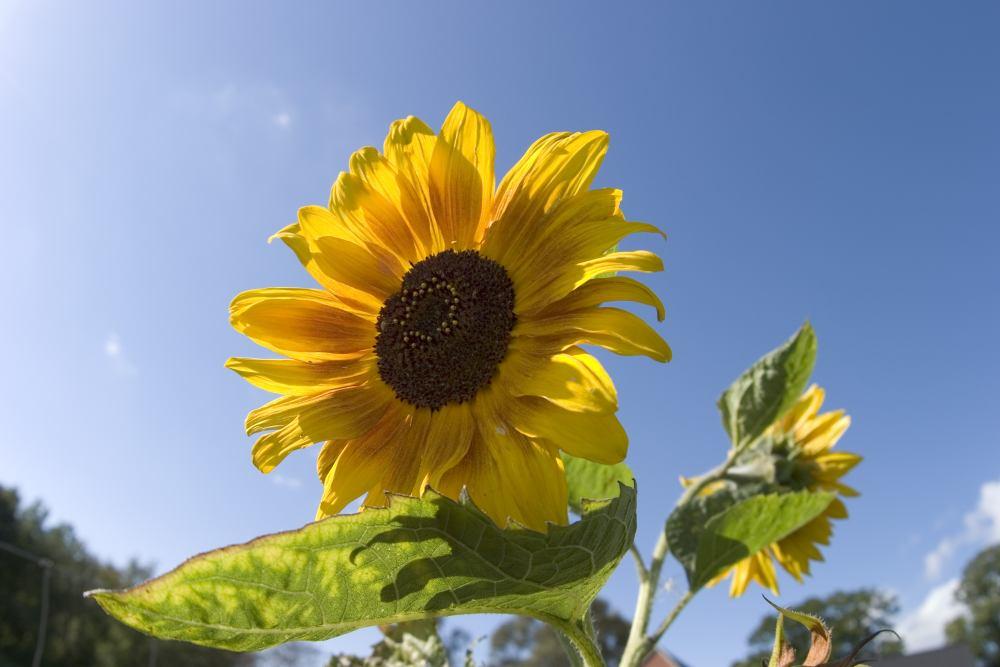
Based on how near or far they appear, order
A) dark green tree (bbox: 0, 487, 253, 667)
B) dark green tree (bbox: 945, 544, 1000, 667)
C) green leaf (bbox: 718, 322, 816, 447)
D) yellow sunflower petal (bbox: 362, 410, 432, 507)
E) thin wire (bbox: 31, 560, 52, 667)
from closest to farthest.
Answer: yellow sunflower petal (bbox: 362, 410, 432, 507) < green leaf (bbox: 718, 322, 816, 447) < thin wire (bbox: 31, 560, 52, 667) < dark green tree (bbox: 0, 487, 253, 667) < dark green tree (bbox: 945, 544, 1000, 667)

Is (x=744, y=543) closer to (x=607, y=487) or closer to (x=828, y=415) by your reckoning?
(x=607, y=487)

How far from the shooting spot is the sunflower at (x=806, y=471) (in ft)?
5.87

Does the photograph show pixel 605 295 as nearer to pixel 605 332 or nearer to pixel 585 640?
pixel 605 332

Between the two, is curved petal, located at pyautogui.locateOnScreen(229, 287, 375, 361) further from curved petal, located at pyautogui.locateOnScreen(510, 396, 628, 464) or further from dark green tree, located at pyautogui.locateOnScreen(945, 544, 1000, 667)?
dark green tree, located at pyautogui.locateOnScreen(945, 544, 1000, 667)

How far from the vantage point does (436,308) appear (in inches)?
37.7

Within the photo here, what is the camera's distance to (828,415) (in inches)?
75.4

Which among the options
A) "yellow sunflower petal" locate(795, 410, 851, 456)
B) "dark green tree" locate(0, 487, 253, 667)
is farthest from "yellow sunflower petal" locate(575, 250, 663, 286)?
"dark green tree" locate(0, 487, 253, 667)

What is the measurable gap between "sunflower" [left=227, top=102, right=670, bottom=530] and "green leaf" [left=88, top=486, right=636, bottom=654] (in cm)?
17

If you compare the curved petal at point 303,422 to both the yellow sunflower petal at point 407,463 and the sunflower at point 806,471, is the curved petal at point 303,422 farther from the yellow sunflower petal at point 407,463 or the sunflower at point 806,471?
the sunflower at point 806,471

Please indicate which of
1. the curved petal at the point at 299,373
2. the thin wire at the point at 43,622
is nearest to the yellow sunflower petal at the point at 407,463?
the curved petal at the point at 299,373

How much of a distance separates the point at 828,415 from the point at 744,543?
1018mm

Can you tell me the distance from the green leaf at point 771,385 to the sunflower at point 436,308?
63cm

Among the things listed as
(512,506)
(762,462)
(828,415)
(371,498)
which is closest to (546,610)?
(512,506)

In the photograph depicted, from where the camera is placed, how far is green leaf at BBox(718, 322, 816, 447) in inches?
52.3
